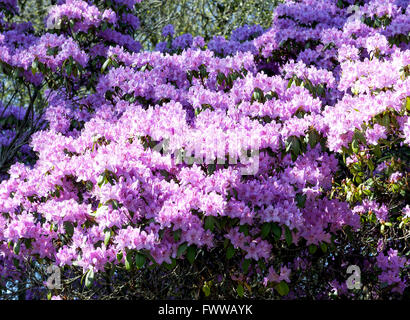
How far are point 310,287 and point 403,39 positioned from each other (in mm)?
2768

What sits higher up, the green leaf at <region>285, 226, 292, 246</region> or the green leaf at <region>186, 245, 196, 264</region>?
the green leaf at <region>285, 226, 292, 246</region>

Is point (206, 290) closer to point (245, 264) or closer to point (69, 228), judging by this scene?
point (245, 264)

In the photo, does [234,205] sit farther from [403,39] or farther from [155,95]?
[403,39]

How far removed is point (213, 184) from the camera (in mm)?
3516

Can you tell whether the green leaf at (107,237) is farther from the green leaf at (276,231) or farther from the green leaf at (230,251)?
the green leaf at (276,231)

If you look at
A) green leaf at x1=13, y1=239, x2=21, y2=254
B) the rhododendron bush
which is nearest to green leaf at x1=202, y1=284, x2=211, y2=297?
the rhododendron bush

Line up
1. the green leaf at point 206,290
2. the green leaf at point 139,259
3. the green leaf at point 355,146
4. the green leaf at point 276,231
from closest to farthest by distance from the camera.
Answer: the green leaf at point 139,259
the green leaf at point 276,231
the green leaf at point 355,146
the green leaf at point 206,290

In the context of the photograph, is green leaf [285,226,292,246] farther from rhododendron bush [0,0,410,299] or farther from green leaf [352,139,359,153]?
green leaf [352,139,359,153]

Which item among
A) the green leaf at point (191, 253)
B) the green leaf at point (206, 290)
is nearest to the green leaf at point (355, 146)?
the green leaf at point (191, 253)

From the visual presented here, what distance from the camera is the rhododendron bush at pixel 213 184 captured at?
353 cm

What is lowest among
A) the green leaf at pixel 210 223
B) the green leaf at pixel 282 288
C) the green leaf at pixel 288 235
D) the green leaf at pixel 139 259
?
the green leaf at pixel 282 288

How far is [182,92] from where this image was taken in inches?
199

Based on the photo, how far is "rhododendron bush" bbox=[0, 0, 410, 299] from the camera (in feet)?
11.6

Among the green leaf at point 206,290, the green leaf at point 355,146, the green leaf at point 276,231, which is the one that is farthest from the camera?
the green leaf at point 206,290
